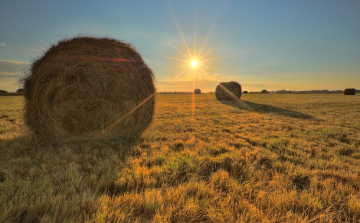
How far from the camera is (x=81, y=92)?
14.2 ft

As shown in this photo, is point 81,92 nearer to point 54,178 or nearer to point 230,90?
point 54,178

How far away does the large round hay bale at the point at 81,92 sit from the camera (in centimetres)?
421

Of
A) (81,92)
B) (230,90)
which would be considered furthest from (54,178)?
(230,90)

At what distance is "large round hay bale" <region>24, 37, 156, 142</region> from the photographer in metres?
4.21

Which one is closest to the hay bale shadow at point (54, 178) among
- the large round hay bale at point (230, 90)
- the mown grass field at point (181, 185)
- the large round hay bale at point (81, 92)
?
the mown grass field at point (181, 185)

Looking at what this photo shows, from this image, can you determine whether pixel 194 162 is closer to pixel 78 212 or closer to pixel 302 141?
pixel 78 212

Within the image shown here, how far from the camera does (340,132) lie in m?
4.95

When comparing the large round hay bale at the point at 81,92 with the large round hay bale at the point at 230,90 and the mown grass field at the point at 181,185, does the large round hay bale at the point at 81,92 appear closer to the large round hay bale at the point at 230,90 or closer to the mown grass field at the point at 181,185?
the mown grass field at the point at 181,185

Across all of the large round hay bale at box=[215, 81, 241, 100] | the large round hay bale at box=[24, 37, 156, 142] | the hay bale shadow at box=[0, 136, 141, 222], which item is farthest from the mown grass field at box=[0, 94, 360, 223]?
the large round hay bale at box=[215, 81, 241, 100]

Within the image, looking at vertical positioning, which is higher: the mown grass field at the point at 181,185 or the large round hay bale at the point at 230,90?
the large round hay bale at the point at 230,90

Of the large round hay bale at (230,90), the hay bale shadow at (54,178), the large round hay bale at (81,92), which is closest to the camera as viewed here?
the hay bale shadow at (54,178)

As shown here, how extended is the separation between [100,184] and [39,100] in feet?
11.5

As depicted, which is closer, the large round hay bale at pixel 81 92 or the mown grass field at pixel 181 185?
the mown grass field at pixel 181 185

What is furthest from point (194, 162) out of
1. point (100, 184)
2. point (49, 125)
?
point (49, 125)
